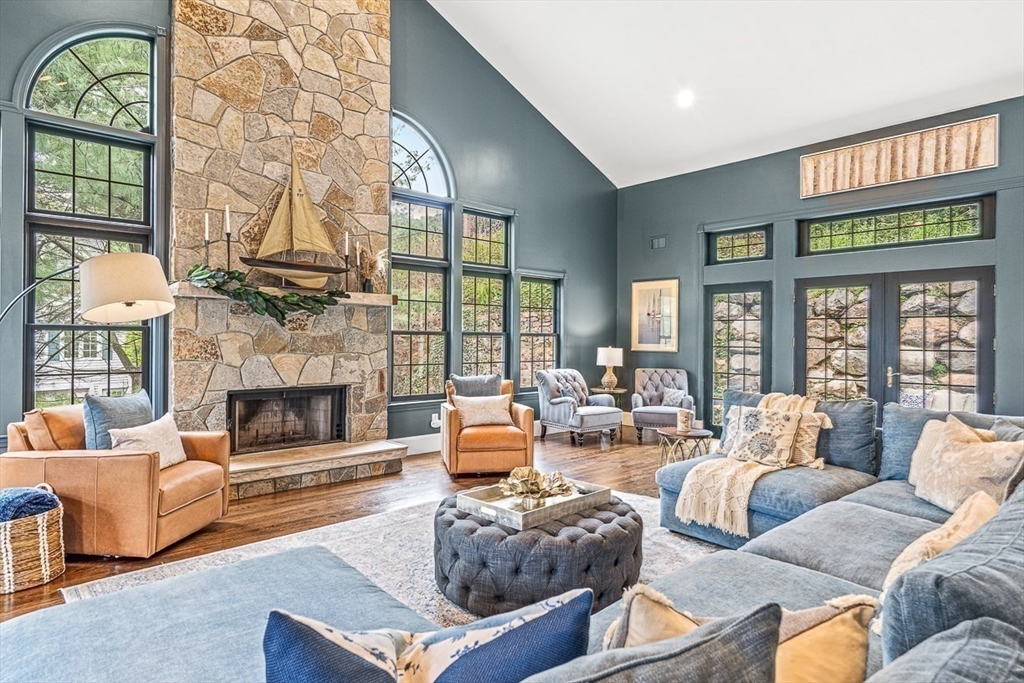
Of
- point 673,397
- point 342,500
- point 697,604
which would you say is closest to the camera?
point 697,604

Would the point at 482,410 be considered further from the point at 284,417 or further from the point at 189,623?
the point at 189,623

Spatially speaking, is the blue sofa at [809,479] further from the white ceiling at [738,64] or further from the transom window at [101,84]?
the transom window at [101,84]

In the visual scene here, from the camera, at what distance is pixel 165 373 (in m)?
4.92

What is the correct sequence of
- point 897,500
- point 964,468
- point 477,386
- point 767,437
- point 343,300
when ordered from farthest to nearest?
point 477,386 < point 343,300 < point 767,437 < point 897,500 < point 964,468

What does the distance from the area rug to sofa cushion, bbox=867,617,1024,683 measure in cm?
212

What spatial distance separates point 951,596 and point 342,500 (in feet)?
14.1

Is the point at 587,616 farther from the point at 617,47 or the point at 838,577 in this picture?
the point at 617,47

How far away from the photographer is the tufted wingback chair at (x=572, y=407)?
22.9 feet

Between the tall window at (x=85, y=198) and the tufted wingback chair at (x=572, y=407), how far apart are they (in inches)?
169

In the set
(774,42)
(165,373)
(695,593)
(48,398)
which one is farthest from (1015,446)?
(48,398)

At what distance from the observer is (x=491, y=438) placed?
17.5ft

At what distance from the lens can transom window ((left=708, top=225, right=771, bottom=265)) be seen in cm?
723

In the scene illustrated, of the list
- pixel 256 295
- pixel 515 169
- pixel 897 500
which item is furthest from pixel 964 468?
pixel 515 169

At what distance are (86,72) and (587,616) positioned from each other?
18.8ft
